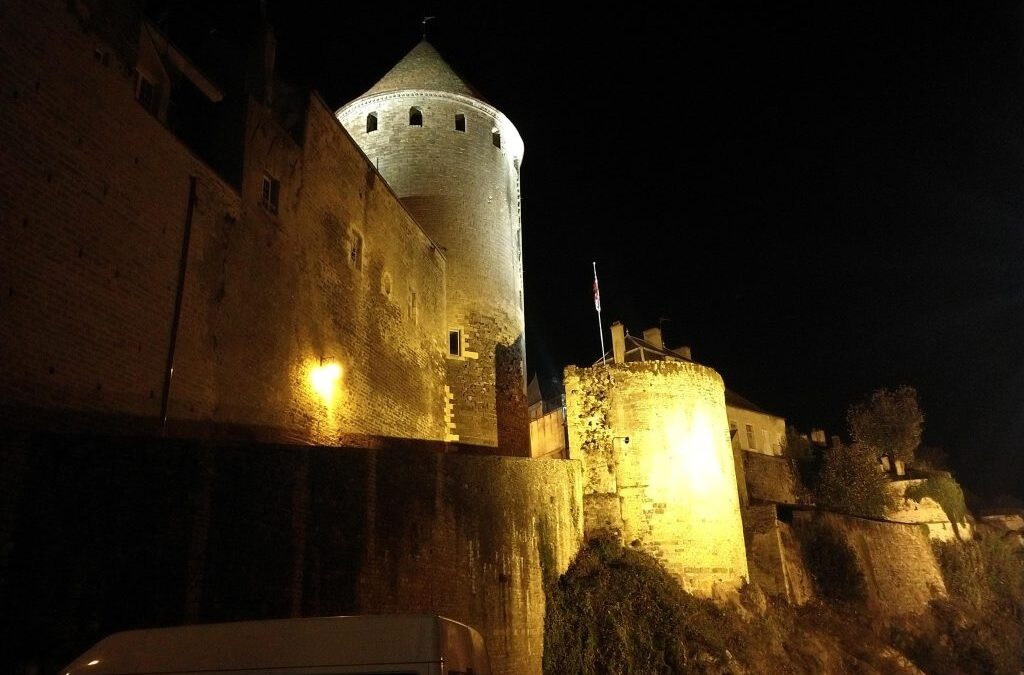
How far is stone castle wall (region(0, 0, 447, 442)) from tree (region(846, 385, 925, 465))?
1030 inches

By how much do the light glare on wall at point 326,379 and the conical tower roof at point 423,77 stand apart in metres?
11.9

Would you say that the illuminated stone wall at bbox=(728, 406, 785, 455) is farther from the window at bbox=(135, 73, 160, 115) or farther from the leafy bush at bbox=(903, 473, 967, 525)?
the window at bbox=(135, 73, 160, 115)

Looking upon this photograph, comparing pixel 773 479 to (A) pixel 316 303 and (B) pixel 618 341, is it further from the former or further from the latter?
(A) pixel 316 303

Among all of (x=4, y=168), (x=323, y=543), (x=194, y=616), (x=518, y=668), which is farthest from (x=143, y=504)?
(x=518, y=668)

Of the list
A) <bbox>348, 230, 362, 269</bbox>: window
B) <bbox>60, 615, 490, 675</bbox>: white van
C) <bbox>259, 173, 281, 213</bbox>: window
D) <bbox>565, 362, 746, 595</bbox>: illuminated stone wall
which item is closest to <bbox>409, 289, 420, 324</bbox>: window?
<bbox>348, 230, 362, 269</bbox>: window

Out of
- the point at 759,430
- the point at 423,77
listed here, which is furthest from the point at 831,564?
the point at 423,77

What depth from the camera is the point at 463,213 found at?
77.9ft

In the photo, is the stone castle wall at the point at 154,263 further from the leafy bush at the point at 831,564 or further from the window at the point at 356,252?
the leafy bush at the point at 831,564

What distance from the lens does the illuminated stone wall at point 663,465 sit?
1619 centimetres

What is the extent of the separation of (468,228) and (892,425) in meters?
23.8

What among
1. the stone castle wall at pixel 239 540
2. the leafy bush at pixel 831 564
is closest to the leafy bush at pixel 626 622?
the stone castle wall at pixel 239 540

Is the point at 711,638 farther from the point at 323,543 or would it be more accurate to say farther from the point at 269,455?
the point at 269,455

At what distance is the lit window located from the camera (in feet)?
73.8

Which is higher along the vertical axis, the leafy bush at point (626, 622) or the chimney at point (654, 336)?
the chimney at point (654, 336)
